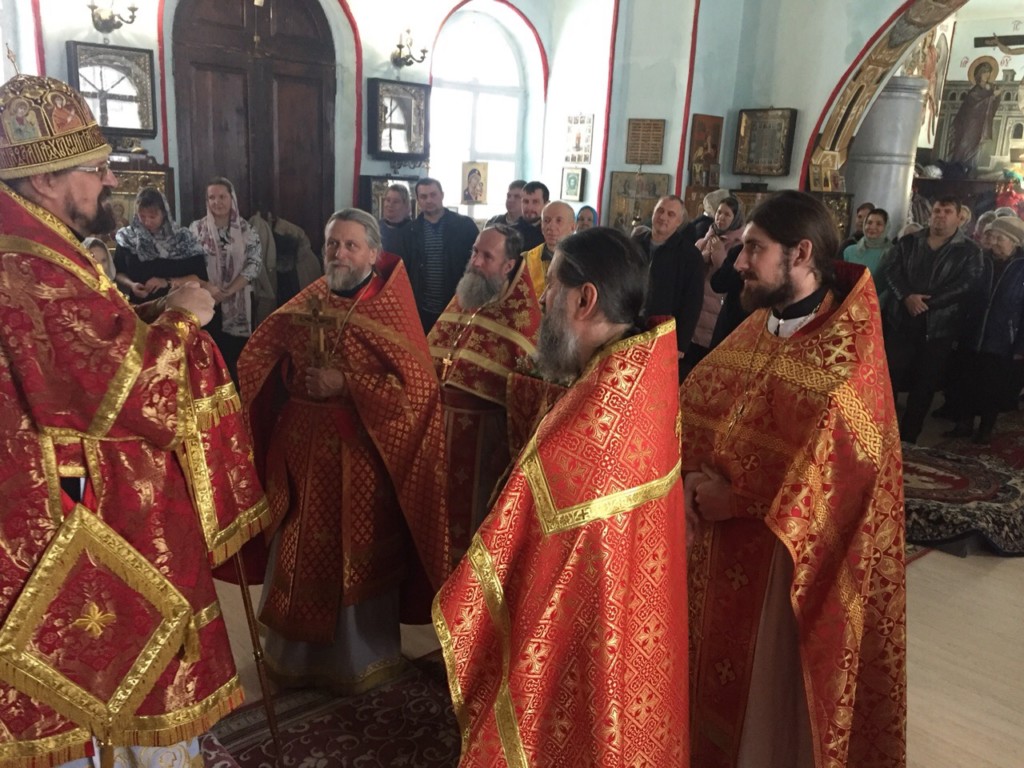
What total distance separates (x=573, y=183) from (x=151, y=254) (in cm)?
632

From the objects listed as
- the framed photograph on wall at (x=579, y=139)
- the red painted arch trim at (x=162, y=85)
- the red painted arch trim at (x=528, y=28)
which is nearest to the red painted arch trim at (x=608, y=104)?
the framed photograph on wall at (x=579, y=139)

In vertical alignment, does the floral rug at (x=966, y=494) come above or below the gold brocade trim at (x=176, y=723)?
below

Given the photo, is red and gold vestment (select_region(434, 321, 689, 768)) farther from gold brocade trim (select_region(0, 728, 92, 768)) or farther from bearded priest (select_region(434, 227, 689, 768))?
gold brocade trim (select_region(0, 728, 92, 768))

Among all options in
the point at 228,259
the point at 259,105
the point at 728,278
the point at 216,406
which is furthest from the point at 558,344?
the point at 259,105

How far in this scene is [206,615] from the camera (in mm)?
2299

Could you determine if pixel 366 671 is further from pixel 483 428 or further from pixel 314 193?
pixel 314 193

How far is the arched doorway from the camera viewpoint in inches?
307

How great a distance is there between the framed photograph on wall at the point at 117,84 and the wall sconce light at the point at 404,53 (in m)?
2.55

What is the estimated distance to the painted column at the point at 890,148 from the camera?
1288cm

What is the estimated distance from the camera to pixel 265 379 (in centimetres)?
337

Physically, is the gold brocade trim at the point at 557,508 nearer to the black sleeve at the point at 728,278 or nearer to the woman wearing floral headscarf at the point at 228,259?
the black sleeve at the point at 728,278

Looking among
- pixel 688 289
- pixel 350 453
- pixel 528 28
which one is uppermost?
pixel 528 28

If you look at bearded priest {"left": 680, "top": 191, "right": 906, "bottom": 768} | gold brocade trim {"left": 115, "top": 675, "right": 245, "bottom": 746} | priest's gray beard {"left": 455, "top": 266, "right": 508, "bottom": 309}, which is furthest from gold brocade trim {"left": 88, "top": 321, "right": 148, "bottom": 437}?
priest's gray beard {"left": 455, "top": 266, "right": 508, "bottom": 309}

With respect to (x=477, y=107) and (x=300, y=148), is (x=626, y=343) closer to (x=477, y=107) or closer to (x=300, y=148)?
(x=300, y=148)
